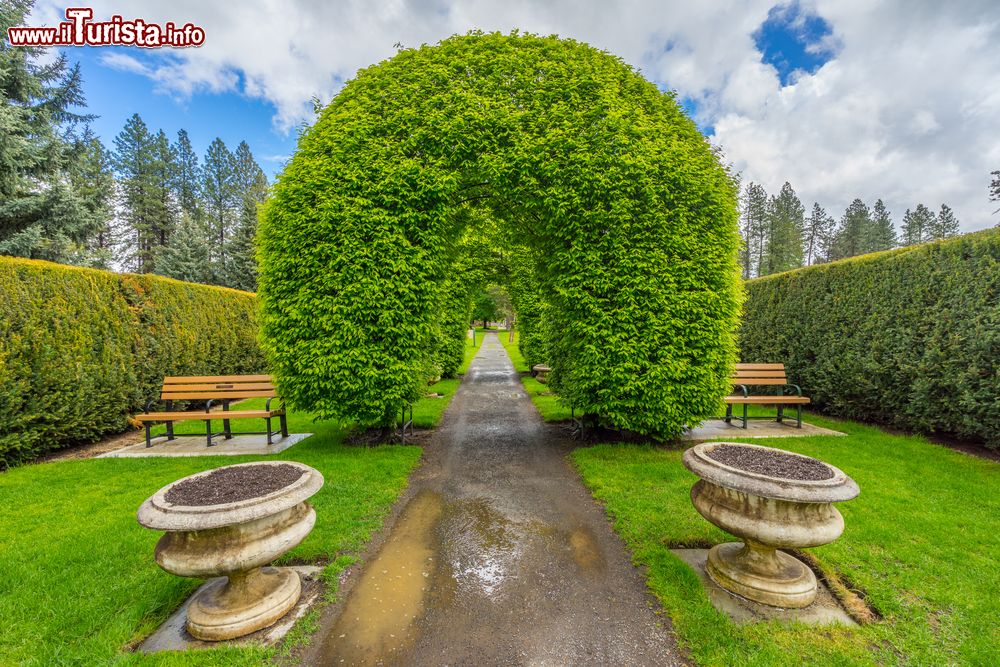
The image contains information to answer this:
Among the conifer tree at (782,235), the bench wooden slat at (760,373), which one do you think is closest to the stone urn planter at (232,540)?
the bench wooden slat at (760,373)

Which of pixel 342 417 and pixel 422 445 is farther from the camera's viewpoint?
pixel 422 445

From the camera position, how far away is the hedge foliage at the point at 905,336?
19.7 feet

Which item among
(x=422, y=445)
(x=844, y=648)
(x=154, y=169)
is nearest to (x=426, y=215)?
(x=422, y=445)

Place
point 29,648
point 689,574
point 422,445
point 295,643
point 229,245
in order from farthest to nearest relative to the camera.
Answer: point 229,245 → point 422,445 → point 689,574 → point 295,643 → point 29,648

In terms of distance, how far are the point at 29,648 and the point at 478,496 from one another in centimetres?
371

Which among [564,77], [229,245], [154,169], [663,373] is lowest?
[663,373]

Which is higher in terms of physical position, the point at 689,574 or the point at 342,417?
the point at 342,417

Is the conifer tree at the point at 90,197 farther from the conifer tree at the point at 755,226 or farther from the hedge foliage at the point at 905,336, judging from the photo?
the conifer tree at the point at 755,226

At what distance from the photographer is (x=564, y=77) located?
6.23 m

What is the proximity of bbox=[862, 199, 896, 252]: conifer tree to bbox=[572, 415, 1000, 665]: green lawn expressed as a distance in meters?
58.2

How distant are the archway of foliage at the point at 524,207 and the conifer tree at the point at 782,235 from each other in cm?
4283

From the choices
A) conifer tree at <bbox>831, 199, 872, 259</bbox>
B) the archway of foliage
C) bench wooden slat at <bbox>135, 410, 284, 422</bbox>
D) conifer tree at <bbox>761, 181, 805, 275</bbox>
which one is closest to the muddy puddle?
the archway of foliage

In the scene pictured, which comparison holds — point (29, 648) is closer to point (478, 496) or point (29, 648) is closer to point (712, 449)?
point (478, 496)

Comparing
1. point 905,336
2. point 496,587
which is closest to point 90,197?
point 496,587
